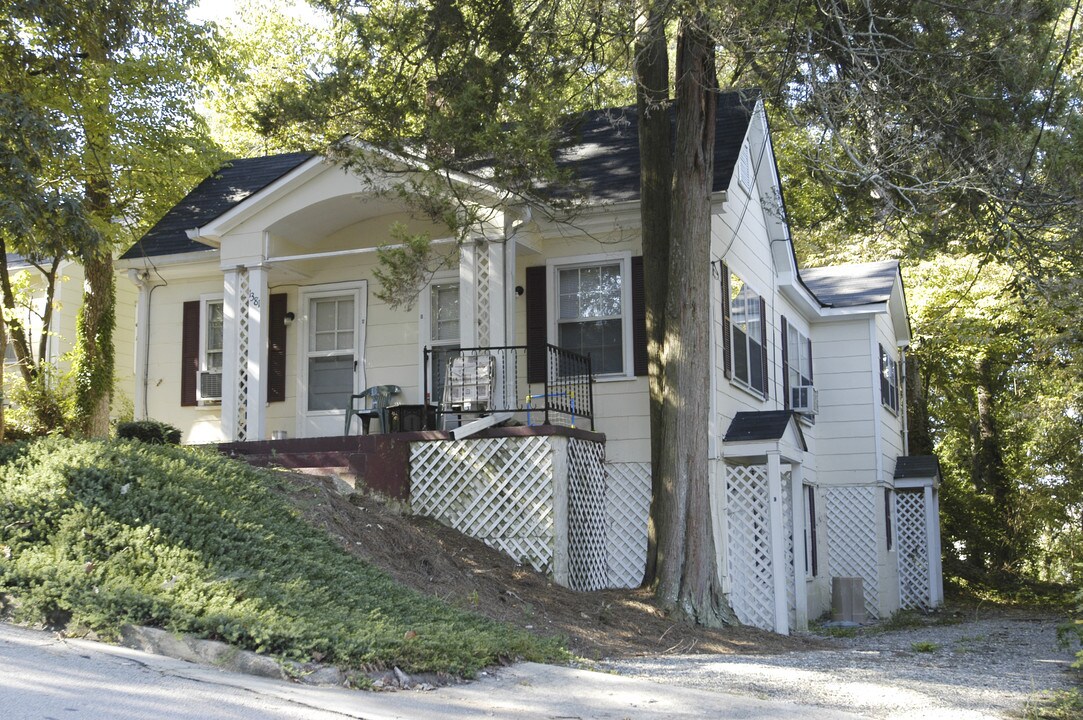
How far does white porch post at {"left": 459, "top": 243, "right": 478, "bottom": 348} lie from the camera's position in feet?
42.4

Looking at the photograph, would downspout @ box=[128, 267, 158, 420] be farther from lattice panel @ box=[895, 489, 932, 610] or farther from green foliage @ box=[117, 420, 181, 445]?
lattice panel @ box=[895, 489, 932, 610]

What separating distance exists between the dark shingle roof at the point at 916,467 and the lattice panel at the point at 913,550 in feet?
2.06

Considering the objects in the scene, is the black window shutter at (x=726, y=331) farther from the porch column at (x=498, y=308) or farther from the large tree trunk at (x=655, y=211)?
the porch column at (x=498, y=308)

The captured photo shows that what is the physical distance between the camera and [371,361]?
1492 cm

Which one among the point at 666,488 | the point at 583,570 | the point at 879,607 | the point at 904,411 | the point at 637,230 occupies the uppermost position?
the point at 637,230

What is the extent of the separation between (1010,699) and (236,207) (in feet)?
35.2

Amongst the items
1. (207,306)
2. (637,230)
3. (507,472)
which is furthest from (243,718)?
(207,306)

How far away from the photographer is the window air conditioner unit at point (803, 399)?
18250 millimetres

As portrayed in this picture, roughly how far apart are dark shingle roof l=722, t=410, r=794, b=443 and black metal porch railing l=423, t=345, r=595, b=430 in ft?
6.09

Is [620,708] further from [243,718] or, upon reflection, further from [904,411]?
[904,411]

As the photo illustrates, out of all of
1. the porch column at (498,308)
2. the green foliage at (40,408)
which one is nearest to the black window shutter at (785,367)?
the porch column at (498,308)

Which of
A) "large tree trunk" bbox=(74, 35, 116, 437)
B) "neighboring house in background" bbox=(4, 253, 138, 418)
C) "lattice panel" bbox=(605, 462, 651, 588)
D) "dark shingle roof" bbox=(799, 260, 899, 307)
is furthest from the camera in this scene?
"neighboring house in background" bbox=(4, 253, 138, 418)

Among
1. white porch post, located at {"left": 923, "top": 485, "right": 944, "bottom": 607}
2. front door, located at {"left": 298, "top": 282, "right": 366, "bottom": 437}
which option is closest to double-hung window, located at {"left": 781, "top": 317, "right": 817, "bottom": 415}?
white porch post, located at {"left": 923, "top": 485, "right": 944, "bottom": 607}

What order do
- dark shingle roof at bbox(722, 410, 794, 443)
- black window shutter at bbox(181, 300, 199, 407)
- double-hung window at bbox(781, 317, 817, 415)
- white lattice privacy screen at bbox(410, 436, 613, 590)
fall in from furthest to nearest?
double-hung window at bbox(781, 317, 817, 415) < black window shutter at bbox(181, 300, 199, 407) < dark shingle roof at bbox(722, 410, 794, 443) < white lattice privacy screen at bbox(410, 436, 613, 590)
